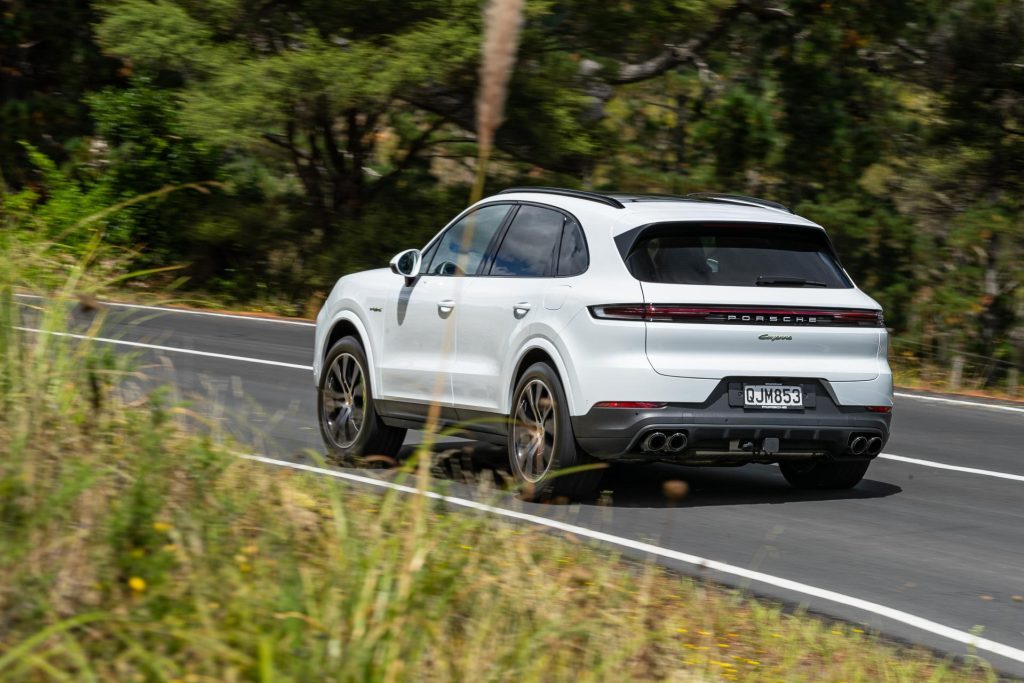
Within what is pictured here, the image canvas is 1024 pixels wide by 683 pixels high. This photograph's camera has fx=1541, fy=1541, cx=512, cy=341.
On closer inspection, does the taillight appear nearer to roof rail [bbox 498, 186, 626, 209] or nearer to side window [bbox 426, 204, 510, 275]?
roof rail [bbox 498, 186, 626, 209]

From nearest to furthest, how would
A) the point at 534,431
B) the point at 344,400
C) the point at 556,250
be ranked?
the point at 534,431, the point at 556,250, the point at 344,400

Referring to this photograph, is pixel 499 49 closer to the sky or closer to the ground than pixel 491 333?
closer to the sky

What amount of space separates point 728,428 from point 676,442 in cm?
31

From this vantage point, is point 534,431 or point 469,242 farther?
point 469,242

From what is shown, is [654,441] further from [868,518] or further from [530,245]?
[530,245]

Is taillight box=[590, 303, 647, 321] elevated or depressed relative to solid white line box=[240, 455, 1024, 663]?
elevated

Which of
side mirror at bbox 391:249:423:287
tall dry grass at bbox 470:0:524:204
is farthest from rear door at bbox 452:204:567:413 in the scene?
tall dry grass at bbox 470:0:524:204

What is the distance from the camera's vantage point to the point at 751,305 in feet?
28.9

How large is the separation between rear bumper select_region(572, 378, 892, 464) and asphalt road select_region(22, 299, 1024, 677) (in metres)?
0.39

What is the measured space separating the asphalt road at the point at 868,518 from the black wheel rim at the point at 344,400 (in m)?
0.31

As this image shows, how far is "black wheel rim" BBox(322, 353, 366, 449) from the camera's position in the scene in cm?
1086

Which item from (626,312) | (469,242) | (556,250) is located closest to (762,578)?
(626,312)

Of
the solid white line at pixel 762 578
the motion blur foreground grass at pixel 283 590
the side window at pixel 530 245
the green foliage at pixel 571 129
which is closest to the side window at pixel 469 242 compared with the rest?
the side window at pixel 530 245

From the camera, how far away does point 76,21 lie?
31.1 m
